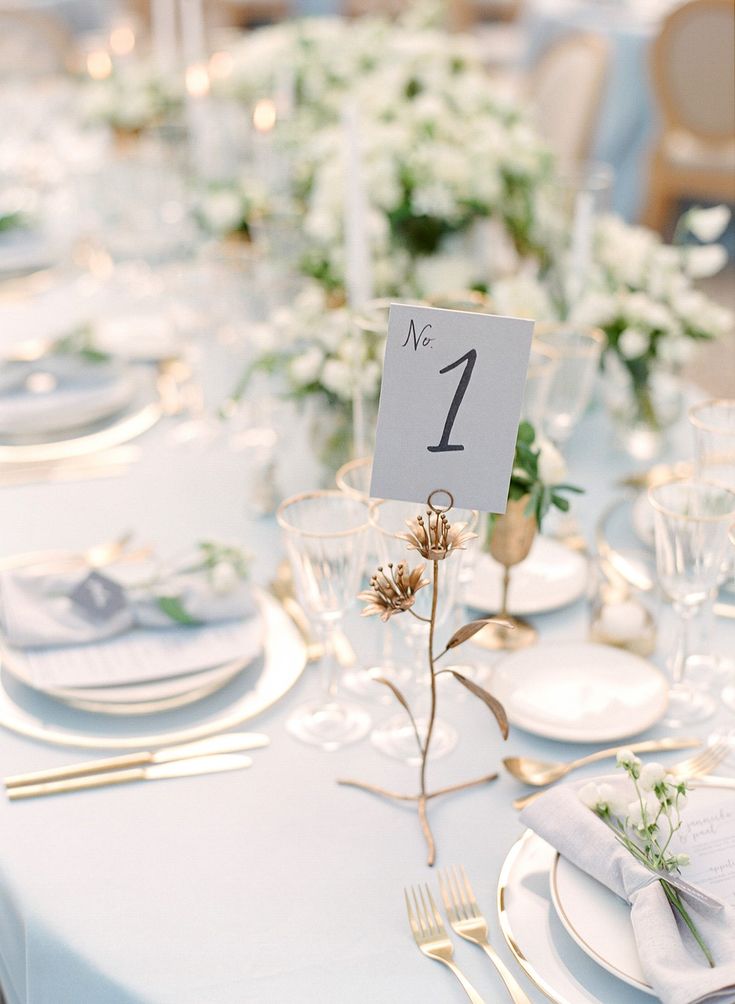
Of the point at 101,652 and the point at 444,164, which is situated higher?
the point at 444,164

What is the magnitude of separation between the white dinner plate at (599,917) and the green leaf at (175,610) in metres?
0.48

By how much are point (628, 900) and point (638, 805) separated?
0.07 meters

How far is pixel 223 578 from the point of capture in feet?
3.86

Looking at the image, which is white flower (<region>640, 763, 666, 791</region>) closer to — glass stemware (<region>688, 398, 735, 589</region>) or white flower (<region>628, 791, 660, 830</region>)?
white flower (<region>628, 791, 660, 830</region>)

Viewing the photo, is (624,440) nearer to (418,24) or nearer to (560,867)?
(560,867)

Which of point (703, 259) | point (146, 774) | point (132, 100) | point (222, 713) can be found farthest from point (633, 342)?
point (132, 100)

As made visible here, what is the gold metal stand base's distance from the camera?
3.92ft

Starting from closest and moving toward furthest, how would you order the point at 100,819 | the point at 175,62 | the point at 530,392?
1. the point at 100,819
2. the point at 530,392
3. the point at 175,62

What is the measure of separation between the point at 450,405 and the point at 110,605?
1.63 ft

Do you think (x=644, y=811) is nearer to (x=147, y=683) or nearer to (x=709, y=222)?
(x=147, y=683)

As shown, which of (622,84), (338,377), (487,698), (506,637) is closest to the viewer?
(487,698)

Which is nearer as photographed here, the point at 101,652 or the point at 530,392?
the point at 101,652

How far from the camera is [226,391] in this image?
64.7 inches

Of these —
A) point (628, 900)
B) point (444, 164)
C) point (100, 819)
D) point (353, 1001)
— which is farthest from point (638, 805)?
point (444, 164)
